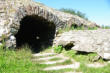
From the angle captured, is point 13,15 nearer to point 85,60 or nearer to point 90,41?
point 90,41

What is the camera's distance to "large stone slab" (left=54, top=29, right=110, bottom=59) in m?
7.45

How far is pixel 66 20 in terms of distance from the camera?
37.9 ft

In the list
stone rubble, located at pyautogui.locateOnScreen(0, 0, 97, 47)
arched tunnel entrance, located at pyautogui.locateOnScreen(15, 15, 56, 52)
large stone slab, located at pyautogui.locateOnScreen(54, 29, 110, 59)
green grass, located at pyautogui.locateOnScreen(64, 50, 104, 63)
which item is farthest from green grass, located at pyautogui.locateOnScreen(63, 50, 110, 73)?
stone rubble, located at pyautogui.locateOnScreen(0, 0, 97, 47)

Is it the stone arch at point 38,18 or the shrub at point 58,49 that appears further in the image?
the shrub at point 58,49

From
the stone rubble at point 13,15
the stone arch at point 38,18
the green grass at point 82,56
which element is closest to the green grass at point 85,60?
the green grass at point 82,56

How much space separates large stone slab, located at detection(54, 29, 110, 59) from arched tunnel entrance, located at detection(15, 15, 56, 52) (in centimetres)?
202

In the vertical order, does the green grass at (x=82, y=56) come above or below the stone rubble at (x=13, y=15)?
below

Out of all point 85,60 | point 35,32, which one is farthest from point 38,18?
point 85,60

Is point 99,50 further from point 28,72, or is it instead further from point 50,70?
point 28,72

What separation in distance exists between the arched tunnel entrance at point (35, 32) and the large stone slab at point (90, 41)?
2.02 m

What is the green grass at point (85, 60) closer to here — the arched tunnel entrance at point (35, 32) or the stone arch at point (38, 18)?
the stone arch at point (38, 18)

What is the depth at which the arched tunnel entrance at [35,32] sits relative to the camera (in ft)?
35.6

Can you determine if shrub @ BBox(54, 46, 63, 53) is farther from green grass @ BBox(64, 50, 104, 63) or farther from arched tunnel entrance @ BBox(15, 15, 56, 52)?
arched tunnel entrance @ BBox(15, 15, 56, 52)

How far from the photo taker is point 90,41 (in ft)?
26.1
